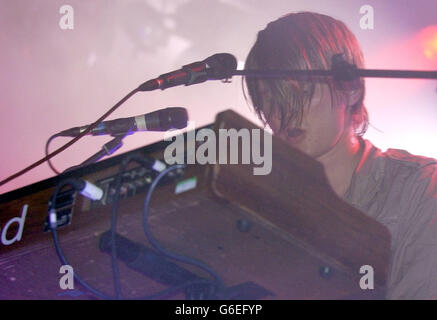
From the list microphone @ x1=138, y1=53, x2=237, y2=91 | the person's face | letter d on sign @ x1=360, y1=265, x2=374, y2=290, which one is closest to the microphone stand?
microphone @ x1=138, y1=53, x2=237, y2=91

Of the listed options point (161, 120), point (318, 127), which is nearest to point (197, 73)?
point (161, 120)

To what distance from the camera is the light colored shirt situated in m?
0.92

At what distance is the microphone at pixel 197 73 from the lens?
3.90ft

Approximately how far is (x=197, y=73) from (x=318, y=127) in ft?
1.09

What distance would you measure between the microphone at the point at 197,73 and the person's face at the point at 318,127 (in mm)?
220

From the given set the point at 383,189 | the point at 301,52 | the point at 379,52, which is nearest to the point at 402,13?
the point at 379,52

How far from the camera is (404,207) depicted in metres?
1.09

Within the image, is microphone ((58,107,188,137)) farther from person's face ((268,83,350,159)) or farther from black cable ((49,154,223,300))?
person's face ((268,83,350,159))

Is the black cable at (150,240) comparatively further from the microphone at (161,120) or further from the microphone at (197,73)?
the microphone at (197,73)

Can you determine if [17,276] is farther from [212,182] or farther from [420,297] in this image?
[420,297]

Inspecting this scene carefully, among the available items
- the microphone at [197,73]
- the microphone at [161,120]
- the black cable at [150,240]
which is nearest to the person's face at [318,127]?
the microphone at [197,73]

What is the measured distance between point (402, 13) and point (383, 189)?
154 centimetres

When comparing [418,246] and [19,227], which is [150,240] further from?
[418,246]
